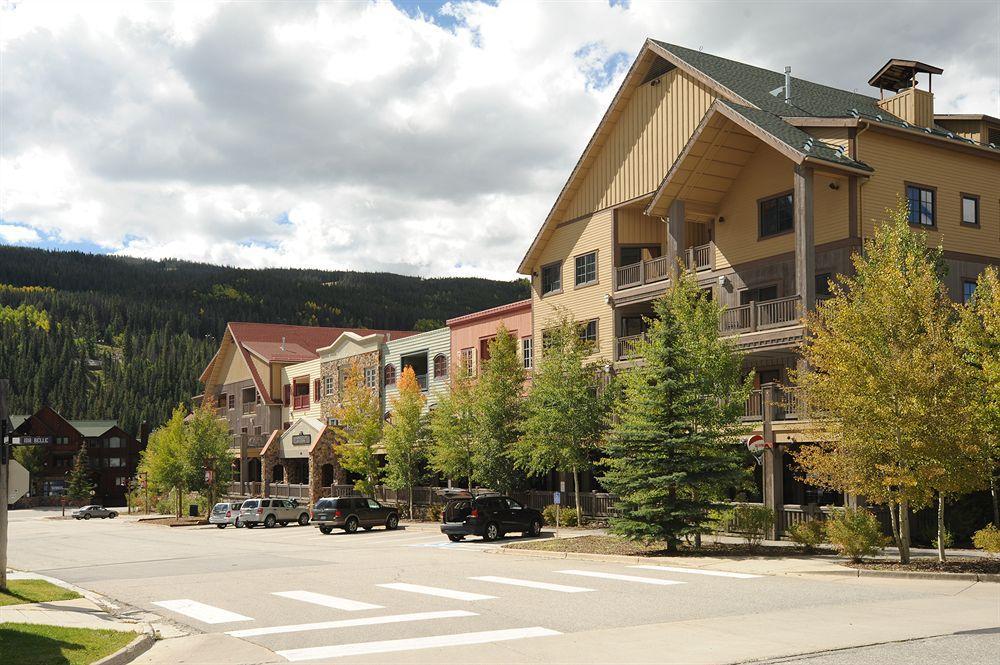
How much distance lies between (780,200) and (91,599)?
2558 cm

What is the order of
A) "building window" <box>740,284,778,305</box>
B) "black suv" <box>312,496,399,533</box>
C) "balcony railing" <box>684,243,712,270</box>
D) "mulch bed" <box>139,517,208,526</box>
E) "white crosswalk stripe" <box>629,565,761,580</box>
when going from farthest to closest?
"mulch bed" <box>139,517,208,526</box>
"black suv" <box>312,496,399,533</box>
"balcony railing" <box>684,243,712,270</box>
"building window" <box>740,284,778,305</box>
"white crosswalk stripe" <box>629,565,761,580</box>

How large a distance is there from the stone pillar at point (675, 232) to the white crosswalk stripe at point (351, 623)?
22.7m

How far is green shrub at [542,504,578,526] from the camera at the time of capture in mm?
37312

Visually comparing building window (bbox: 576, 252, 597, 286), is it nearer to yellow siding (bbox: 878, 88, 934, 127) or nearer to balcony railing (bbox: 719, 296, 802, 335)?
balcony railing (bbox: 719, 296, 802, 335)

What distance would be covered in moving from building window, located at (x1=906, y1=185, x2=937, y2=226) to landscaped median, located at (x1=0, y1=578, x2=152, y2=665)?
28276mm

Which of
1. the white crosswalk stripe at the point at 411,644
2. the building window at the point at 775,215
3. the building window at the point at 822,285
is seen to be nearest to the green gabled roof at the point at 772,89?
the building window at the point at 775,215

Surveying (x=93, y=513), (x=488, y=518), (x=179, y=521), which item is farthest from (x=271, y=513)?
(x=93, y=513)

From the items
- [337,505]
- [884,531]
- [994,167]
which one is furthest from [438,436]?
[994,167]

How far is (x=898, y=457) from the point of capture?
2095 centimetres

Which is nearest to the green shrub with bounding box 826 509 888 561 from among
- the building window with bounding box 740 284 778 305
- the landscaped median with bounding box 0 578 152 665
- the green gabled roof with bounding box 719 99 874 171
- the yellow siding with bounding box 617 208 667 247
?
the green gabled roof with bounding box 719 99 874 171

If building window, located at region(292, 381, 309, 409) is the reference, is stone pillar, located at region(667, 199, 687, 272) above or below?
above

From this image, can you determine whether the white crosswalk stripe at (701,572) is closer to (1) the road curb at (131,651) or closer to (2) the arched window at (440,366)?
(1) the road curb at (131,651)

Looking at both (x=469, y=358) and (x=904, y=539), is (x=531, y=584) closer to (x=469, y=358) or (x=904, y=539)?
(x=904, y=539)

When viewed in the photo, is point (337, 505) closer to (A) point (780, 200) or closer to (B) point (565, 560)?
(B) point (565, 560)
